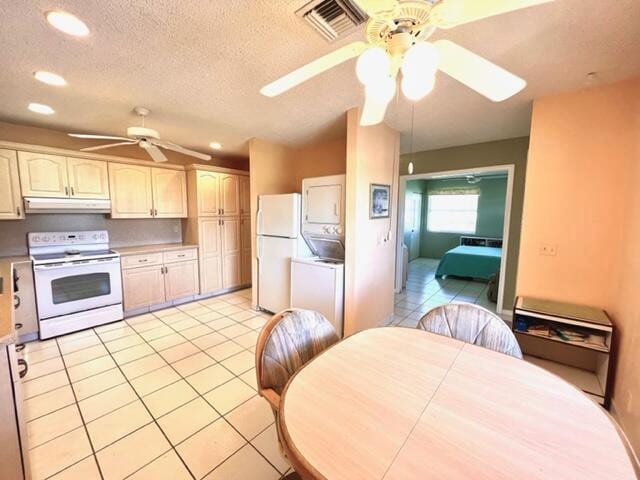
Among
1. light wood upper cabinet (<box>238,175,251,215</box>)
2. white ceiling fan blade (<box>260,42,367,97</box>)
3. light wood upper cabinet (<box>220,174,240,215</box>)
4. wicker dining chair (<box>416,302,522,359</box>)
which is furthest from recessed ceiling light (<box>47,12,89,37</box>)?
light wood upper cabinet (<box>238,175,251,215</box>)

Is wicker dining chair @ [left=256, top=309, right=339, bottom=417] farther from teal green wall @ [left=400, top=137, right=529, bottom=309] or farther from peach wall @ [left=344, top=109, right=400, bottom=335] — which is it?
teal green wall @ [left=400, top=137, right=529, bottom=309]

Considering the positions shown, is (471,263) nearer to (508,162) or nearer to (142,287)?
(508,162)

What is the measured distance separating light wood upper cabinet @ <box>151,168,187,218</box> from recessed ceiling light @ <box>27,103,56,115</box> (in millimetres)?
1225

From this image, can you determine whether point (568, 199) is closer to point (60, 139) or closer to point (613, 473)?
point (613, 473)

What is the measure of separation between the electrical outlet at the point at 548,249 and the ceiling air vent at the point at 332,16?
235cm

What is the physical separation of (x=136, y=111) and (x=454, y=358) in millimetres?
3328

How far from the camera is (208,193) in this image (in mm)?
4172

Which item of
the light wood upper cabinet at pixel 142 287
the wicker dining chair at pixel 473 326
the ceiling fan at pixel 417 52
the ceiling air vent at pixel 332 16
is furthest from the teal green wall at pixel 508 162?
the light wood upper cabinet at pixel 142 287

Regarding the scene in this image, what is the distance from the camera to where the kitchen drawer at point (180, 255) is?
3.83m

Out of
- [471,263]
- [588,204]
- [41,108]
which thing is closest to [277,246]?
[41,108]

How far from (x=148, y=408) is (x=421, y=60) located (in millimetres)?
2621

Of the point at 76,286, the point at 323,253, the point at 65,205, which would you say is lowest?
the point at 76,286

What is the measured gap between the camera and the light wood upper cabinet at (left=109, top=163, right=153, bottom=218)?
3500mm

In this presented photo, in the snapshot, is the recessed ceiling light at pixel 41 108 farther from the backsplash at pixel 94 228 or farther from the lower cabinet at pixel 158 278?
the lower cabinet at pixel 158 278
